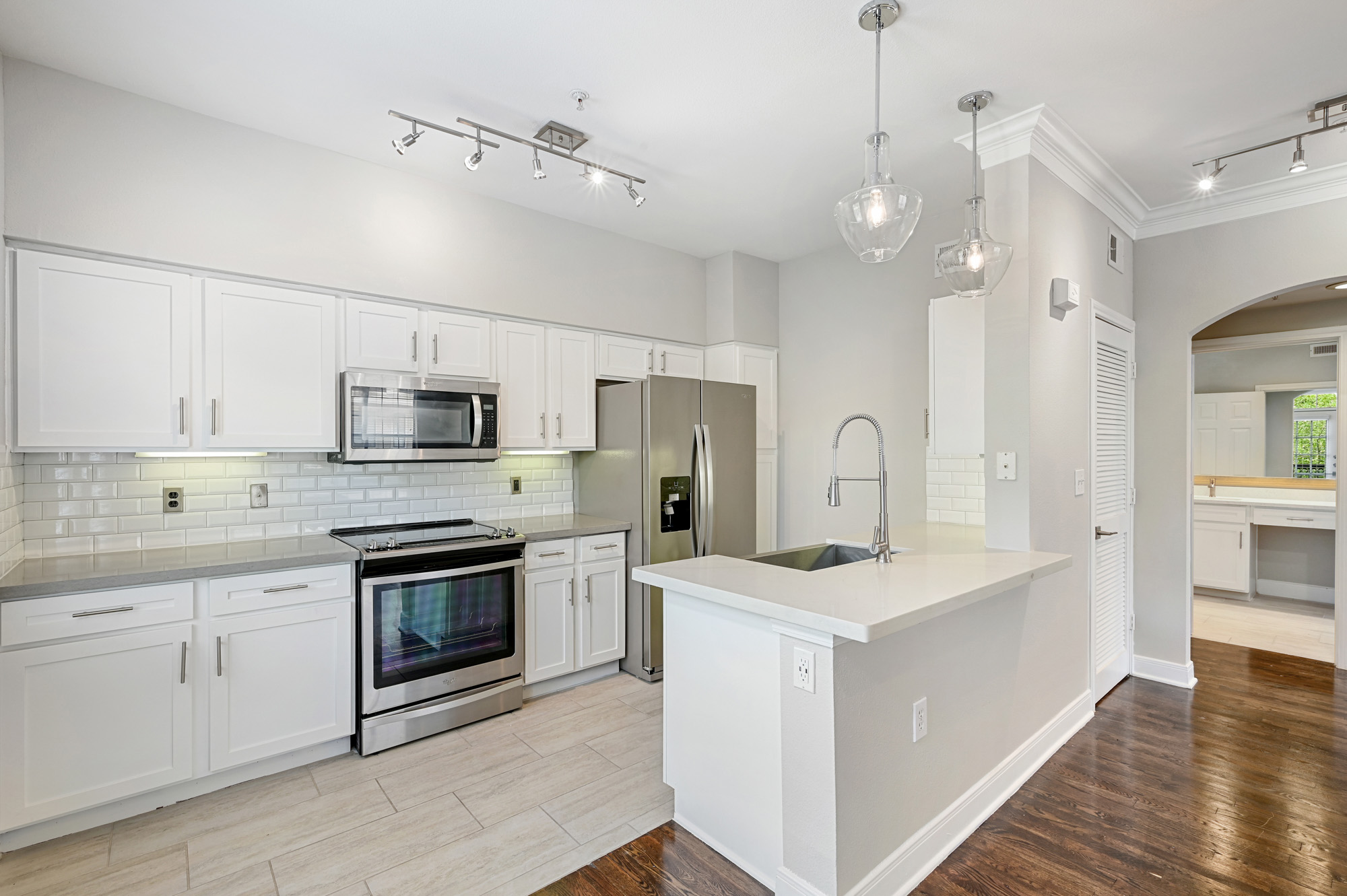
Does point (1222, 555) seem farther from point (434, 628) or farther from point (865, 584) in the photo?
point (434, 628)

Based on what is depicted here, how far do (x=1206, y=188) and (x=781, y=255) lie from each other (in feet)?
7.84

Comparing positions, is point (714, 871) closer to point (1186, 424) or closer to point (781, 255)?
point (1186, 424)

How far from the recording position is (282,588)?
8.54ft

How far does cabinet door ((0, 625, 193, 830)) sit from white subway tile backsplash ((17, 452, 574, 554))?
1.52 ft

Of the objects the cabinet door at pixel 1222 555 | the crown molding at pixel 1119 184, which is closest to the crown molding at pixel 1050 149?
the crown molding at pixel 1119 184

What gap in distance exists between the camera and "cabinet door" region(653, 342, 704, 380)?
4359mm

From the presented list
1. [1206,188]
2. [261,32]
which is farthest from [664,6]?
[1206,188]

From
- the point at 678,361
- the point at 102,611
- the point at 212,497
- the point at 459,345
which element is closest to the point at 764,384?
the point at 678,361

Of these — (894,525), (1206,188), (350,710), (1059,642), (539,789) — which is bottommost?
A: (539,789)

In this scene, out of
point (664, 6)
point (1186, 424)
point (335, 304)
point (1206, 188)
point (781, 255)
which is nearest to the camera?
point (664, 6)

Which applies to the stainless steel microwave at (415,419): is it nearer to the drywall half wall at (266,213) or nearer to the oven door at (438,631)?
the drywall half wall at (266,213)

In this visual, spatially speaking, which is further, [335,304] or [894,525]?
[894,525]

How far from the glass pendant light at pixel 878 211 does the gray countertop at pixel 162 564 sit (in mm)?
2402

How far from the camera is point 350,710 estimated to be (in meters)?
2.78
